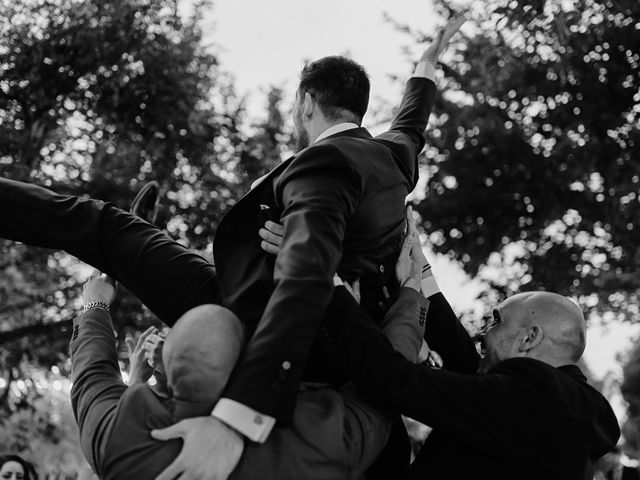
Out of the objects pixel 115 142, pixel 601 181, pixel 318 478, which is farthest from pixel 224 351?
pixel 601 181

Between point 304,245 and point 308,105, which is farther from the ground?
point 308,105

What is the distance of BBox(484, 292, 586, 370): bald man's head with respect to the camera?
3.60m

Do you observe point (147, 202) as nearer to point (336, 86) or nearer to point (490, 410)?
point (336, 86)

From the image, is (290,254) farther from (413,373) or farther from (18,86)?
(18,86)

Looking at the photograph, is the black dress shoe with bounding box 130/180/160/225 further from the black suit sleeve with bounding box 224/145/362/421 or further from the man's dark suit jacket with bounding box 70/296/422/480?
the black suit sleeve with bounding box 224/145/362/421

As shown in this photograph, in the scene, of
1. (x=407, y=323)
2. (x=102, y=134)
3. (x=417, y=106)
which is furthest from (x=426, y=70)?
(x=102, y=134)

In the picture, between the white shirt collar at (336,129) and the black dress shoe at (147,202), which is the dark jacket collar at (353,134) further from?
the black dress shoe at (147,202)

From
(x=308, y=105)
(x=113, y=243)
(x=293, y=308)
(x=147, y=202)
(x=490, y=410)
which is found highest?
(x=308, y=105)

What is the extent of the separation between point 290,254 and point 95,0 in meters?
7.52

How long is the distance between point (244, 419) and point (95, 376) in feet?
2.56

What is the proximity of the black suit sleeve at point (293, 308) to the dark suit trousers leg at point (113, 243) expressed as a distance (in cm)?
79

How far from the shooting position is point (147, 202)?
4672 millimetres

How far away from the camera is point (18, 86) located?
8945 millimetres

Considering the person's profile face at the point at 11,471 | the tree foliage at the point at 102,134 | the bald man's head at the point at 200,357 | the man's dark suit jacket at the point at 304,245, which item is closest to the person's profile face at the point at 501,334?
the man's dark suit jacket at the point at 304,245
